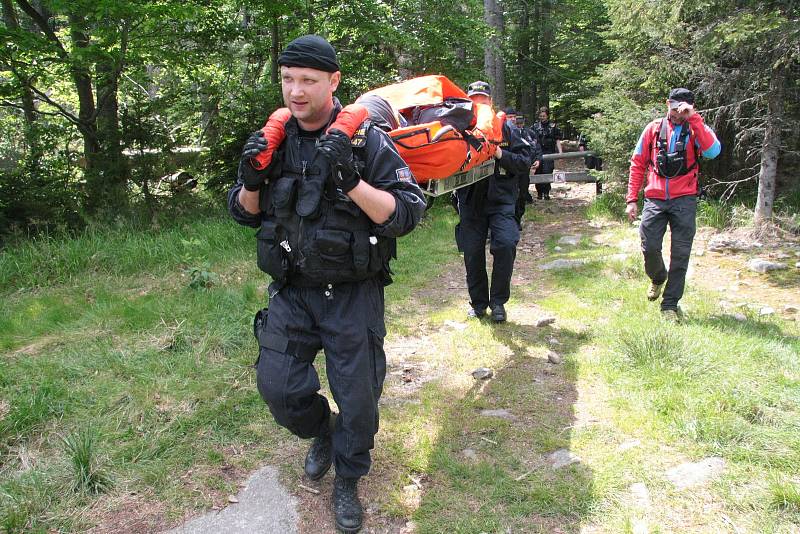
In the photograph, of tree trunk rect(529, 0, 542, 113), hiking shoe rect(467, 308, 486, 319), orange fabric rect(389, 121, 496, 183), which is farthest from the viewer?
tree trunk rect(529, 0, 542, 113)

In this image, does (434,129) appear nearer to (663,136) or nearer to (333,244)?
(333,244)

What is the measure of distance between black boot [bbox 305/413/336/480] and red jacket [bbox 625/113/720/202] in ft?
12.6

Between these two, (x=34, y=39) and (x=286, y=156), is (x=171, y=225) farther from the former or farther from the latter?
(x=286, y=156)

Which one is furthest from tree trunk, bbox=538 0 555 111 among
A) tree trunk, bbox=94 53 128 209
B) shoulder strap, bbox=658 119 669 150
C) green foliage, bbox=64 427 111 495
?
green foliage, bbox=64 427 111 495

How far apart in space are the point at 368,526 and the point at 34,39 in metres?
7.32

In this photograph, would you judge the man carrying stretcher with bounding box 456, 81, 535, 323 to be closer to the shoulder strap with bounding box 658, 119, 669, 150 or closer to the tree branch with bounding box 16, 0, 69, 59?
the shoulder strap with bounding box 658, 119, 669, 150

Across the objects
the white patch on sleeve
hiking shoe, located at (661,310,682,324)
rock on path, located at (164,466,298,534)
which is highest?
the white patch on sleeve

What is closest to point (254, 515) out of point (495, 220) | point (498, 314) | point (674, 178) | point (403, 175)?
point (403, 175)

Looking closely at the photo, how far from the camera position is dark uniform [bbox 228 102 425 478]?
8.70 ft

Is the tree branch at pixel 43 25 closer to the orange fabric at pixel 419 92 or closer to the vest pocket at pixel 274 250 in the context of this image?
the orange fabric at pixel 419 92

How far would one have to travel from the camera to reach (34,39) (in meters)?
7.10

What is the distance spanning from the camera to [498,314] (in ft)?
17.9

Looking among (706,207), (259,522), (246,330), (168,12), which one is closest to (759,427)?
(259,522)

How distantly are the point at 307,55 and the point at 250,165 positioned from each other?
55 centimetres
